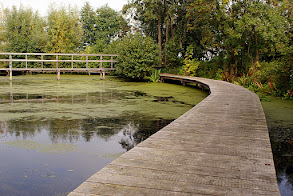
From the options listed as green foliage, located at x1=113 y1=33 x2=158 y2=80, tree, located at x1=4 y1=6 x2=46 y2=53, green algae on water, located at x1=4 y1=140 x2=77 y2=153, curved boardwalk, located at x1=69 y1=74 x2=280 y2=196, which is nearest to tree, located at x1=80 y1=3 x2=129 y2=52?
tree, located at x1=4 y1=6 x2=46 y2=53

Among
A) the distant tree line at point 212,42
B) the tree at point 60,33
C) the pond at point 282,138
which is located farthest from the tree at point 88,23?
the pond at point 282,138

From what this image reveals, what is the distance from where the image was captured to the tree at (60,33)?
27234mm

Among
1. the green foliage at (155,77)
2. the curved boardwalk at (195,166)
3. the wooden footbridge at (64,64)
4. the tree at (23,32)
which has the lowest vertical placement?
the curved boardwalk at (195,166)

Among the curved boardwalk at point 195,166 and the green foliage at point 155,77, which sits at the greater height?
the green foliage at point 155,77

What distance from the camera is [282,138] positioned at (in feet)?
18.8

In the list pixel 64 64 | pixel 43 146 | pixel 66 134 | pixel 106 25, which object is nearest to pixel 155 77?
pixel 64 64

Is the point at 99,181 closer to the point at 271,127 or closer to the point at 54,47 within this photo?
the point at 271,127

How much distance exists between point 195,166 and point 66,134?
3.43 m

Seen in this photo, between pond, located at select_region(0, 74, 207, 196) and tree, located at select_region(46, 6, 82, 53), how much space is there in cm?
1757

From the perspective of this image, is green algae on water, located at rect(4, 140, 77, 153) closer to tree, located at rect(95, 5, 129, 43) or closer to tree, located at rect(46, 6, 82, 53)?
tree, located at rect(46, 6, 82, 53)

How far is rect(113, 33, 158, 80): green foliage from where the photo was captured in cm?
1792

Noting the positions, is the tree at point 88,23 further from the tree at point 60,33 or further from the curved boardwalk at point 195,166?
the curved boardwalk at point 195,166

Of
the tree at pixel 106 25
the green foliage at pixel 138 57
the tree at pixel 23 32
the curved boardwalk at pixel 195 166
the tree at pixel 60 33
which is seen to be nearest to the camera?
the curved boardwalk at pixel 195 166

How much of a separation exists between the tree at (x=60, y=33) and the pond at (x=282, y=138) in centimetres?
2091
